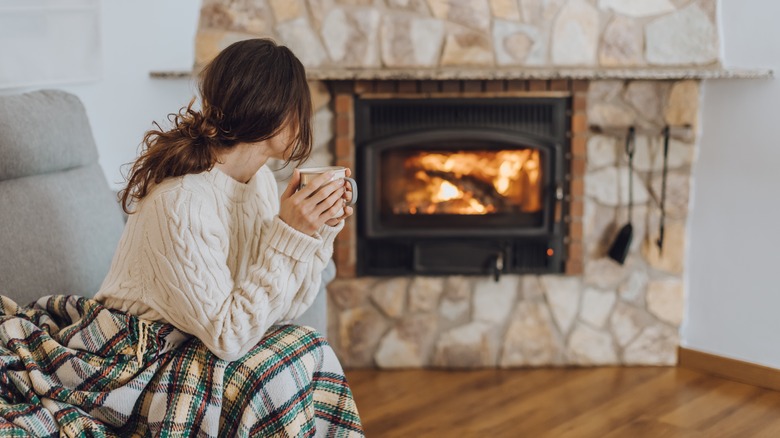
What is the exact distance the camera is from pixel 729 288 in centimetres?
286

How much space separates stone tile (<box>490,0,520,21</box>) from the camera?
2791 millimetres

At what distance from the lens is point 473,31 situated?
9.19 ft

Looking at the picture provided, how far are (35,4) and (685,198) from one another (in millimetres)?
2048

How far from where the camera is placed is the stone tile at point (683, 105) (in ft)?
9.21

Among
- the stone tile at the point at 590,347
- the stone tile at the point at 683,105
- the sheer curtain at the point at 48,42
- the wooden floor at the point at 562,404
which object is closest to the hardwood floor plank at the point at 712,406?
the wooden floor at the point at 562,404

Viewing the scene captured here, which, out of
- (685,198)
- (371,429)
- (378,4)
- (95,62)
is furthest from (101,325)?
(685,198)

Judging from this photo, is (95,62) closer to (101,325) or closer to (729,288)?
(101,325)

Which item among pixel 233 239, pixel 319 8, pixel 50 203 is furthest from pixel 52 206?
pixel 319 8

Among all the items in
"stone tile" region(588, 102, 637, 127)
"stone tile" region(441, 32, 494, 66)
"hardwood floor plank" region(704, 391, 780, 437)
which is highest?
"stone tile" region(441, 32, 494, 66)

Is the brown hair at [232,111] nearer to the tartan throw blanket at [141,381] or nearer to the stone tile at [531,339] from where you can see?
the tartan throw blanket at [141,381]

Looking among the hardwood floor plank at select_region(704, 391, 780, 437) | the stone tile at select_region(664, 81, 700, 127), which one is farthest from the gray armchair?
the stone tile at select_region(664, 81, 700, 127)

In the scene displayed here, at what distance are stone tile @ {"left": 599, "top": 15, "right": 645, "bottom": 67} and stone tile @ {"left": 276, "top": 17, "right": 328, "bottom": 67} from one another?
2.92 ft

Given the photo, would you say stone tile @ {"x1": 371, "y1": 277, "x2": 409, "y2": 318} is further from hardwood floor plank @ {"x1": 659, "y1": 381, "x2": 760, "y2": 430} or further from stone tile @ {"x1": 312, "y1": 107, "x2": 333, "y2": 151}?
hardwood floor plank @ {"x1": 659, "y1": 381, "x2": 760, "y2": 430}

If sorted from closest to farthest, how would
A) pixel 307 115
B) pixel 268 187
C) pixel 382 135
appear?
1. pixel 307 115
2. pixel 268 187
3. pixel 382 135
